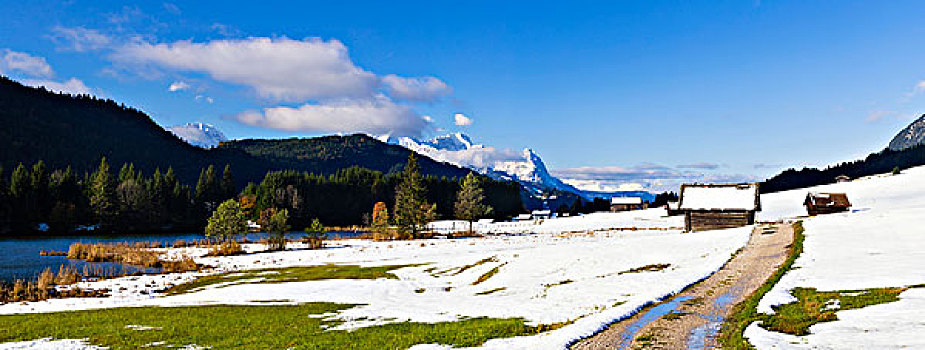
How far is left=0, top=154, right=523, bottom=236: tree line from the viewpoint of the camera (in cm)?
12056

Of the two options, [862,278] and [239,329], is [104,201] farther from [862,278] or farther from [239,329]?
[862,278]

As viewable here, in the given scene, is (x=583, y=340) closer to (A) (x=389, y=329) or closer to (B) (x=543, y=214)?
(A) (x=389, y=329)

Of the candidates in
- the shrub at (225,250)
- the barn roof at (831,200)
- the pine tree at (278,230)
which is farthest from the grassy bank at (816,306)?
the barn roof at (831,200)

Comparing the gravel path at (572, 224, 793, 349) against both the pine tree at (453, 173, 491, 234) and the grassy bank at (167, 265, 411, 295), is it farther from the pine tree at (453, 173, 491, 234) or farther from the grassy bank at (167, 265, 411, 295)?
the pine tree at (453, 173, 491, 234)

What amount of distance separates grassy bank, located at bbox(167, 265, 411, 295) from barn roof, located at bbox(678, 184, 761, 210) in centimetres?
4369

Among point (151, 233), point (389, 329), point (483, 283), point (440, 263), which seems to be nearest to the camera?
point (389, 329)

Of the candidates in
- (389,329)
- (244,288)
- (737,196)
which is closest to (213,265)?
(244,288)

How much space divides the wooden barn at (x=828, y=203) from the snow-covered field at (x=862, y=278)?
47323 mm

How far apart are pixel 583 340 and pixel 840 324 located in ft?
22.7

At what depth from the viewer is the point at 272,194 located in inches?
6486

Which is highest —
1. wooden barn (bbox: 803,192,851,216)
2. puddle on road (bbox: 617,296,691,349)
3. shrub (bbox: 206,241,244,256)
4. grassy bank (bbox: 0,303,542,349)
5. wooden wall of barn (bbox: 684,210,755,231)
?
wooden barn (bbox: 803,192,851,216)

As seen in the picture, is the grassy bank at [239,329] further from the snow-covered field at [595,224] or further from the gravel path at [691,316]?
the snow-covered field at [595,224]

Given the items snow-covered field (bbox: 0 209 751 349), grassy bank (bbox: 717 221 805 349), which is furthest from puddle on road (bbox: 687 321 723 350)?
snow-covered field (bbox: 0 209 751 349)

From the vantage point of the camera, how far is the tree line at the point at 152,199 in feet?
396
